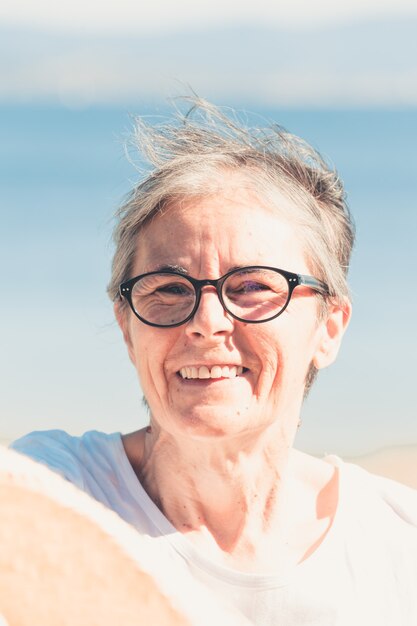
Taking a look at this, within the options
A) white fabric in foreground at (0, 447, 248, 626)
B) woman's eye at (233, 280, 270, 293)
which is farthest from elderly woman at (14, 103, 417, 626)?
white fabric in foreground at (0, 447, 248, 626)

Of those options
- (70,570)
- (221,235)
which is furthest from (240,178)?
(70,570)

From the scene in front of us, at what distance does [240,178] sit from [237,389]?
0.76 m

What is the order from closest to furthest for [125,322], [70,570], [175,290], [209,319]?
[70,570], [209,319], [175,290], [125,322]

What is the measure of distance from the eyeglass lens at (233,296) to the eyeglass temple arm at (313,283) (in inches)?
2.9

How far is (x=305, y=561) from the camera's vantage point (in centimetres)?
292

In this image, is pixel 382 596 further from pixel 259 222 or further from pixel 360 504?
pixel 259 222

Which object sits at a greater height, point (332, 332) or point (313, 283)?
point (313, 283)

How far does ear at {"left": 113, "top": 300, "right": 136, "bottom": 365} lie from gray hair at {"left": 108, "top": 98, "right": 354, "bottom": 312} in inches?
2.1

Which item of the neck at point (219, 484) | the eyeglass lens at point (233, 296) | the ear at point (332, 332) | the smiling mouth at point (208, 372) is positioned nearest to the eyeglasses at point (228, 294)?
the eyeglass lens at point (233, 296)

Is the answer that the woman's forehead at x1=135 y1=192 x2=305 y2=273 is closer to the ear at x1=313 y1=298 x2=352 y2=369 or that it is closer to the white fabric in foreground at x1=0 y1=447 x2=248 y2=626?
the ear at x1=313 y1=298 x2=352 y2=369

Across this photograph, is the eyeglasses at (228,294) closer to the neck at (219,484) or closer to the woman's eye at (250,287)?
the woman's eye at (250,287)

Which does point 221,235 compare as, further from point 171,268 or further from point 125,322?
point 125,322

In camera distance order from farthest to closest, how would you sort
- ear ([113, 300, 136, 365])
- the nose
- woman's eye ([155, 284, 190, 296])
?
ear ([113, 300, 136, 365]) < woman's eye ([155, 284, 190, 296]) < the nose

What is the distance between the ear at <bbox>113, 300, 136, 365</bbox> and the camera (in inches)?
122
